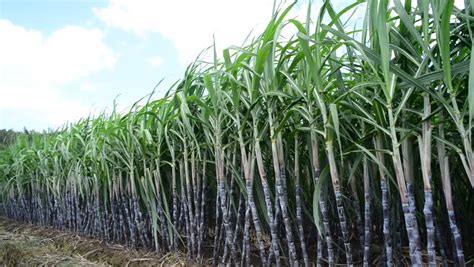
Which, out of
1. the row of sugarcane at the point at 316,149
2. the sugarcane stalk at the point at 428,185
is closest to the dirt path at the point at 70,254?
the row of sugarcane at the point at 316,149

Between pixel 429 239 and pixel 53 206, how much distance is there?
353 cm

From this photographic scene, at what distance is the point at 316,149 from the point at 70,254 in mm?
1891

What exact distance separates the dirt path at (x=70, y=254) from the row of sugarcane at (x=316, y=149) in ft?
0.29

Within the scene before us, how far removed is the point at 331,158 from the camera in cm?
109

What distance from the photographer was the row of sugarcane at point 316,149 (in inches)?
36.0

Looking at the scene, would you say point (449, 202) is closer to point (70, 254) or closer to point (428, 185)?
point (428, 185)

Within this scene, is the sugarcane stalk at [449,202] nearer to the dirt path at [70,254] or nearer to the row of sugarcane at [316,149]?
the row of sugarcane at [316,149]

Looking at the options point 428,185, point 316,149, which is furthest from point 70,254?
point 428,185

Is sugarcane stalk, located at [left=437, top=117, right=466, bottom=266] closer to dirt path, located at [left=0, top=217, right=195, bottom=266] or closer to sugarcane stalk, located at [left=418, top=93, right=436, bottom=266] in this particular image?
sugarcane stalk, located at [left=418, top=93, right=436, bottom=266]

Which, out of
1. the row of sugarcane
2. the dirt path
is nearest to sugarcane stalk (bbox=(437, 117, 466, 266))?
the row of sugarcane

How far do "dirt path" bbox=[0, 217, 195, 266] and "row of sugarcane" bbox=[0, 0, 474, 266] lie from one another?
0.29ft

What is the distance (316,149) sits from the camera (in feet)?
3.95

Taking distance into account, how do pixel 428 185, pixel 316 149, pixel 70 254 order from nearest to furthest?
pixel 428 185
pixel 316 149
pixel 70 254

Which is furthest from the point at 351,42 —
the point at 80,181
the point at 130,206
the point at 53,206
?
the point at 53,206
